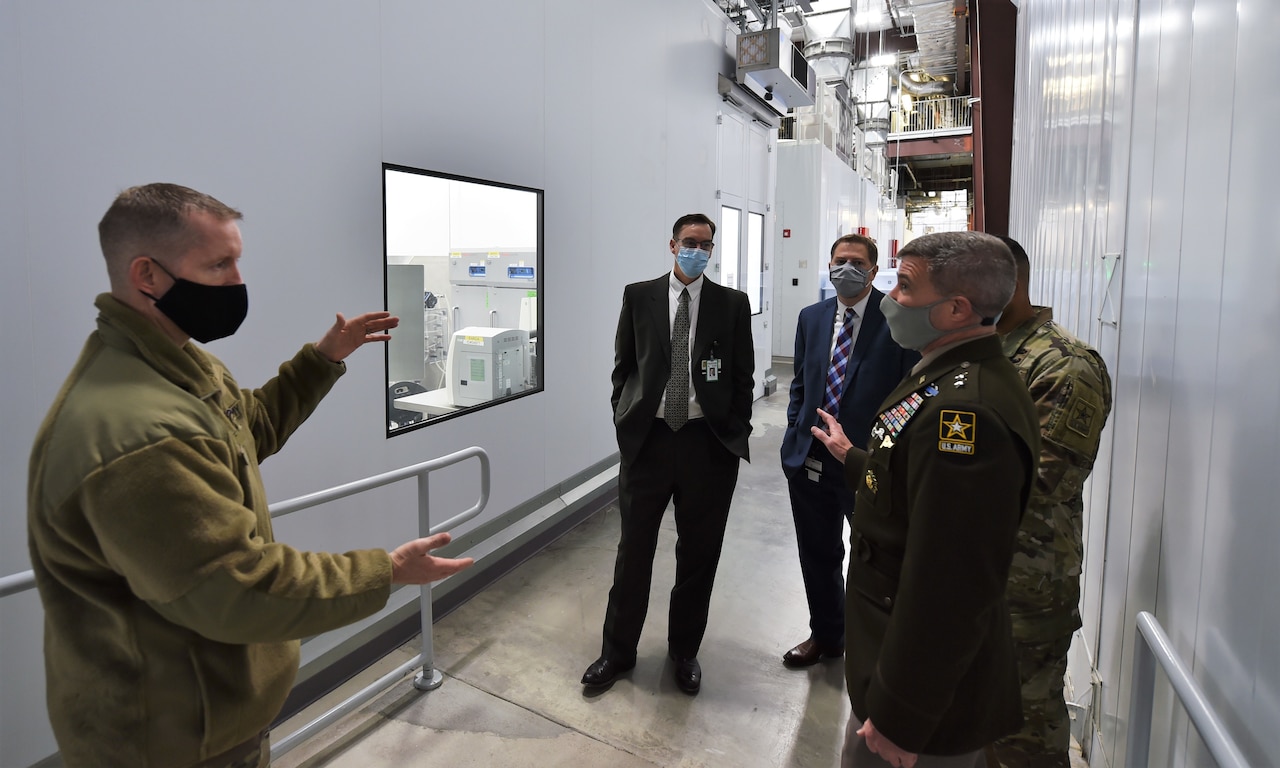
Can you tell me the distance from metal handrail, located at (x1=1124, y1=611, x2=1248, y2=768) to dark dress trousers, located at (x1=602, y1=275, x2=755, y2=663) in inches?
58.1

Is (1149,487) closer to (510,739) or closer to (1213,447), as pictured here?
(1213,447)

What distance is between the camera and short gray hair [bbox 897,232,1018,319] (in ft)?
4.55

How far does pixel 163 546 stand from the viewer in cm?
104

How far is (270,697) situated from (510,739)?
147 cm

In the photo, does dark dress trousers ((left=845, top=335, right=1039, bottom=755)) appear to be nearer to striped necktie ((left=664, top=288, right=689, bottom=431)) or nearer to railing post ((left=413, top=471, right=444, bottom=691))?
striped necktie ((left=664, top=288, right=689, bottom=431))

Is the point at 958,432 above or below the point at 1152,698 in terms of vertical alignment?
above

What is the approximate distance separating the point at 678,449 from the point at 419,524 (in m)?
1.04

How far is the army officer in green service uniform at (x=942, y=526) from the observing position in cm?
124

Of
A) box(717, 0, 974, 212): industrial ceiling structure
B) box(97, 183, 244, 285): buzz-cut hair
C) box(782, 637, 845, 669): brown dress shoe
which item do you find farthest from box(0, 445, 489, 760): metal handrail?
box(717, 0, 974, 212): industrial ceiling structure

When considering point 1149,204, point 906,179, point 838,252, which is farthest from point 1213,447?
point 906,179

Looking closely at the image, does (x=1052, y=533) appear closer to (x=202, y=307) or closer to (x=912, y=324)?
(x=912, y=324)

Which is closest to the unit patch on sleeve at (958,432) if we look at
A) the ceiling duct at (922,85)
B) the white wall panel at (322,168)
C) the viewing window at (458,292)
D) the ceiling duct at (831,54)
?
the white wall panel at (322,168)

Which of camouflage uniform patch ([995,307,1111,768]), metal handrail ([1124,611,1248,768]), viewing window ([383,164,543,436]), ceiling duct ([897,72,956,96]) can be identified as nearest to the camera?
metal handrail ([1124,611,1248,768])

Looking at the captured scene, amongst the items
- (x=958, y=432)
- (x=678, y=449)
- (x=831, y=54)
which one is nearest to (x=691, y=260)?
(x=678, y=449)
